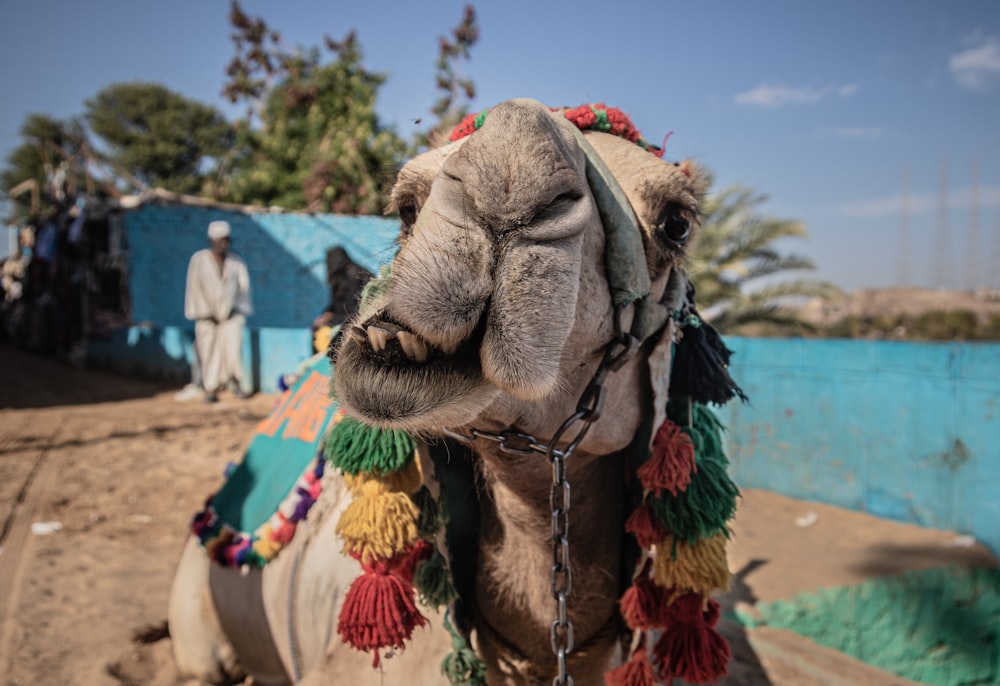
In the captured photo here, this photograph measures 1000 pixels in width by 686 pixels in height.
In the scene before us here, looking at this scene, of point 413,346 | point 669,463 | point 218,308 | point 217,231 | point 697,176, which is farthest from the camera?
point 218,308

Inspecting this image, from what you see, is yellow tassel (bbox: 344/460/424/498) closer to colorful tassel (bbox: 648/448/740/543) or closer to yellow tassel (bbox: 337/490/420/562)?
yellow tassel (bbox: 337/490/420/562)

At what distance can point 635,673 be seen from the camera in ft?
6.00

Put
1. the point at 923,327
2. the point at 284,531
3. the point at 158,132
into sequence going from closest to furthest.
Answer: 1. the point at 284,531
2. the point at 923,327
3. the point at 158,132

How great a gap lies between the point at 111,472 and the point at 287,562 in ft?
18.5

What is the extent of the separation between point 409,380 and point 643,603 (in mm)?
1017

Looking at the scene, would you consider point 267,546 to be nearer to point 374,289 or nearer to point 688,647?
point 688,647

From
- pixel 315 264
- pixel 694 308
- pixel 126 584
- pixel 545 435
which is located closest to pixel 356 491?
pixel 545 435

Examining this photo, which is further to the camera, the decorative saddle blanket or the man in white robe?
the man in white robe

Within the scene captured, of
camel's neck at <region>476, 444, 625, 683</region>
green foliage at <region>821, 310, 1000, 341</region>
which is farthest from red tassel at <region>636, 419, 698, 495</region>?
green foliage at <region>821, 310, 1000, 341</region>

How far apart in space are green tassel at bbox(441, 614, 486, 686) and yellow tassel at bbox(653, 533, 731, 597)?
531 millimetres

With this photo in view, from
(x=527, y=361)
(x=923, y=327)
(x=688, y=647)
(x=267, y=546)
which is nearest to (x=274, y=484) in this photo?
(x=267, y=546)

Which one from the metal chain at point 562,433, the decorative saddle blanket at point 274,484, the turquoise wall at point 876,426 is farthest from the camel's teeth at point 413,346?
the turquoise wall at point 876,426

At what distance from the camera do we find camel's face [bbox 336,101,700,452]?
1179 mm

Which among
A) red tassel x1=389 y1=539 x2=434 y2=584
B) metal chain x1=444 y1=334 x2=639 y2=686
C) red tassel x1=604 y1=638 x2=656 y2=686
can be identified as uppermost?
metal chain x1=444 y1=334 x2=639 y2=686
